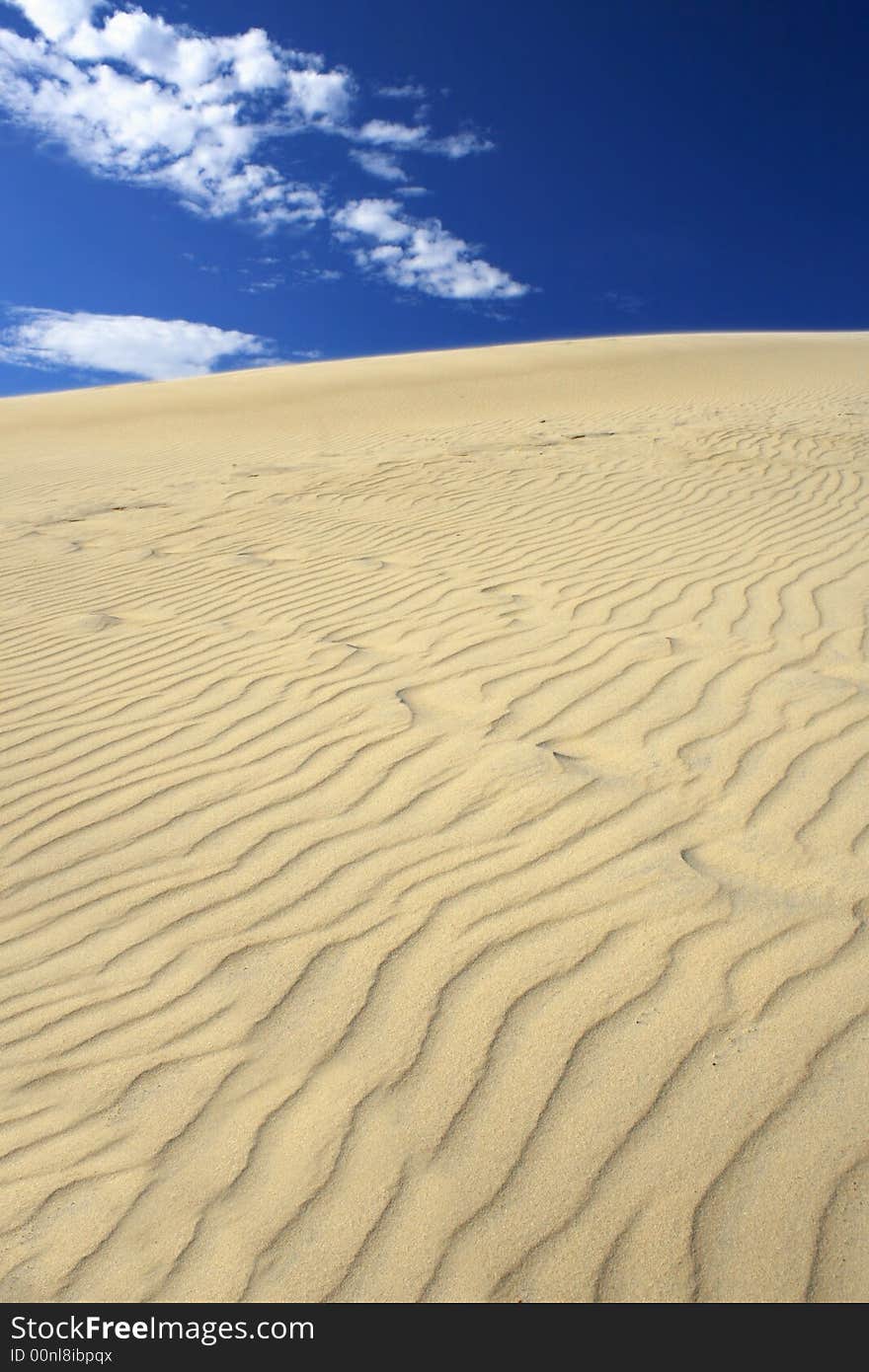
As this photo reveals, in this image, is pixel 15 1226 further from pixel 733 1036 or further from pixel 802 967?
pixel 802 967

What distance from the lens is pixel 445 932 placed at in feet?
8.11

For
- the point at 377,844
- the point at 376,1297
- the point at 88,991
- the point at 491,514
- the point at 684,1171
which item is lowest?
the point at 376,1297

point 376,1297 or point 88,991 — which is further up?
point 88,991

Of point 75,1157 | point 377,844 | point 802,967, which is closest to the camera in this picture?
point 75,1157

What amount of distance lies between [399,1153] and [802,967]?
3.66 ft

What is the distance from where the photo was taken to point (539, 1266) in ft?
5.46

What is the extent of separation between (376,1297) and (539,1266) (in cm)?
31

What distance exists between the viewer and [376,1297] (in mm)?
1645

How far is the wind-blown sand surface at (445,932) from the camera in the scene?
5.72ft

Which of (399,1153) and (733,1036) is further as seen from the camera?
(733,1036)

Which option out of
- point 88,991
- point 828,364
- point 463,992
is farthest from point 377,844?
point 828,364

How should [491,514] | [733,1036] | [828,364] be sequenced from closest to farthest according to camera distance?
[733,1036] → [491,514] → [828,364]

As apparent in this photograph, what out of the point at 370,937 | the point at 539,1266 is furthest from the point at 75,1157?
the point at 539,1266

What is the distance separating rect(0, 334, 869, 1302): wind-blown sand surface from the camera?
1743mm
